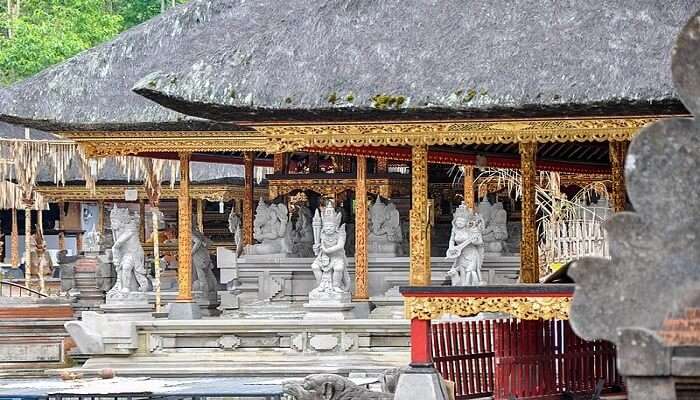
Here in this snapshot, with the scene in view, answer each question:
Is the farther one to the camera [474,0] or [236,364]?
[236,364]

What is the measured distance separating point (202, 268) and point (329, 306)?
18.5 ft

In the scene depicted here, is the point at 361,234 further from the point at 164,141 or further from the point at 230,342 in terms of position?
the point at 164,141

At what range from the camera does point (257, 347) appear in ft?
88.7

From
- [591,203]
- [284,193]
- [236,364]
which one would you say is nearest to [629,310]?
[236,364]

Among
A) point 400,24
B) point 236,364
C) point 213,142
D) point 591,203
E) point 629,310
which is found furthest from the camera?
point 591,203

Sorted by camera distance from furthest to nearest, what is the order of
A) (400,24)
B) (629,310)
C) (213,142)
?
1. (213,142)
2. (400,24)
3. (629,310)

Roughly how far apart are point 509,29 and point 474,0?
95 centimetres

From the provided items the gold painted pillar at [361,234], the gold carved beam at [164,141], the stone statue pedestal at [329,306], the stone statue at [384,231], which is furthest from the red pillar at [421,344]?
the stone statue at [384,231]

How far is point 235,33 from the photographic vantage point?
29.7 meters

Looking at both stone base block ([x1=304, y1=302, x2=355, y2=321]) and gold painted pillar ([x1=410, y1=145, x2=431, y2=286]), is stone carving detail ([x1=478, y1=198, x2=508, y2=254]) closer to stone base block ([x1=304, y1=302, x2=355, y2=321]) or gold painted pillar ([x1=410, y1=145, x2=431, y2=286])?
stone base block ([x1=304, y1=302, x2=355, y2=321])

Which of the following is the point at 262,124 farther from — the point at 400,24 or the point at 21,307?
the point at 21,307

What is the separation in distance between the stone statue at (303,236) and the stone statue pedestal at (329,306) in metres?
3.72

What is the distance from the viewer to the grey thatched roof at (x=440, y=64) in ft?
59.6

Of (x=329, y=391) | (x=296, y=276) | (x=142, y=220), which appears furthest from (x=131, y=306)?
(x=142, y=220)
